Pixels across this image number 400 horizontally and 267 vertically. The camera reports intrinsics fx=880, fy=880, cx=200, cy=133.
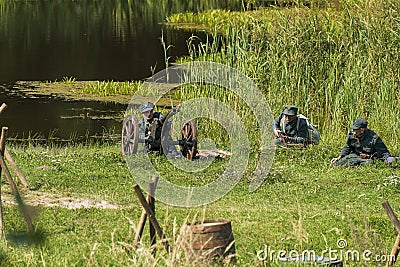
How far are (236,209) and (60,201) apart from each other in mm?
1898

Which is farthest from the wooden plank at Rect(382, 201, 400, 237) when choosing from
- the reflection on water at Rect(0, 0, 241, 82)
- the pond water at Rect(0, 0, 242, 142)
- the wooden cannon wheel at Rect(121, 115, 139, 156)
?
the reflection on water at Rect(0, 0, 241, 82)

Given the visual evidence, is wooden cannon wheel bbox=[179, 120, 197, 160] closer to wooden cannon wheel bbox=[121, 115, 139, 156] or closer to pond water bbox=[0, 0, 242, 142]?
wooden cannon wheel bbox=[121, 115, 139, 156]

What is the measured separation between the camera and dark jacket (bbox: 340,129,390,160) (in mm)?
12172

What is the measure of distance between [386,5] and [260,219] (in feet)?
24.1

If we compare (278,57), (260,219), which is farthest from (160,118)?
(260,219)

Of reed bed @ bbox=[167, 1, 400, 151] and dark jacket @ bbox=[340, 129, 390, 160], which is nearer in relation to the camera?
dark jacket @ bbox=[340, 129, 390, 160]

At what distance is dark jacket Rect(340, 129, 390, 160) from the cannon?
2107 mm

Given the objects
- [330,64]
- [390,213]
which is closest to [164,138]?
[330,64]

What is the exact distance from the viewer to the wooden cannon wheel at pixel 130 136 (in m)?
12.4

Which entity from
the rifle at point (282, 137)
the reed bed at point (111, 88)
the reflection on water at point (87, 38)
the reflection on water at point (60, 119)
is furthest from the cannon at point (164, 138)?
the reflection on water at point (87, 38)

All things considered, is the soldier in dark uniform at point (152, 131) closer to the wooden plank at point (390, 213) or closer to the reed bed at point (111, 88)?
the wooden plank at point (390, 213)

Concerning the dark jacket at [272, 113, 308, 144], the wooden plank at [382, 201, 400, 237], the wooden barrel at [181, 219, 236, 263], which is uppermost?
the wooden plank at [382, 201, 400, 237]

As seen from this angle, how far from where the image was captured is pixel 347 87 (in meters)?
14.4

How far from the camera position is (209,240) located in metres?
5.46
